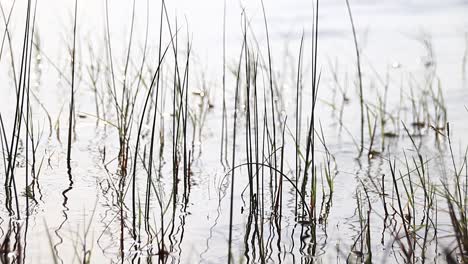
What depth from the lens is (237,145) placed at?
2.88 meters

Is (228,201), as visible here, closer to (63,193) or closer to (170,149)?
(63,193)

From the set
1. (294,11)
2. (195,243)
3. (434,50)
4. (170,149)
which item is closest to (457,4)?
(294,11)

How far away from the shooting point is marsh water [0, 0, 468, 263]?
180 cm

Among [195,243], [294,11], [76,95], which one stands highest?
[294,11]

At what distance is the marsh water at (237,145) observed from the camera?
1802 mm

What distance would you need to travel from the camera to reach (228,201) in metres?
2.18

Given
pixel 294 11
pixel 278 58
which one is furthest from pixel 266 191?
pixel 294 11

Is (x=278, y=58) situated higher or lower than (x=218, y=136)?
higher

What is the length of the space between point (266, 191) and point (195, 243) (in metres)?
0.51

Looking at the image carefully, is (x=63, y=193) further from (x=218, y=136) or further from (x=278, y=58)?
(x=278, y=58)

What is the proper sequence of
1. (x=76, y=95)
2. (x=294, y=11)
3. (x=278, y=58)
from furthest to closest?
(x=294, y=11) < (x=278, y=58) < (x=76, y=95)

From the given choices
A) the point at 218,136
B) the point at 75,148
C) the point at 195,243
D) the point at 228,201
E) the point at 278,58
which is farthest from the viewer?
the point at 278,58

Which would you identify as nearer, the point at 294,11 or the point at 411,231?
the point at 411,231

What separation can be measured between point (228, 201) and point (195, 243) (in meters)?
0.38
